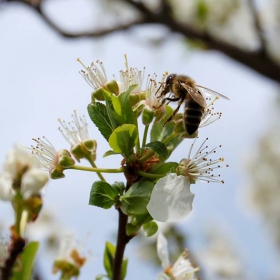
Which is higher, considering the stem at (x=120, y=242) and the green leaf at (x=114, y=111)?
the green leaf at (x=114, y=111)

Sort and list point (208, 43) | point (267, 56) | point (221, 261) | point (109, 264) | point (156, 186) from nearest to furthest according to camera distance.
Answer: point (156, 186)
point (109, 264)
point (267, 56)
point (208, 43)
point (221, 261)

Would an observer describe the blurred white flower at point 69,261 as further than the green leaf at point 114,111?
Yes

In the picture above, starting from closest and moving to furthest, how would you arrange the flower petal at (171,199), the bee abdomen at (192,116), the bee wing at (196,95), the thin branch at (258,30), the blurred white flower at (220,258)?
1. the flower petal at (171,199)
2. the bee abdomen at (192,116)
3. the bee wing at (196,95)
4. the thin branch at (258,30)
5. the blurred white flower at (220,258)

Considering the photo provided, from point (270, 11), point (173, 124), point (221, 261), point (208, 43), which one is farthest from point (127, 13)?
point (173, 124)

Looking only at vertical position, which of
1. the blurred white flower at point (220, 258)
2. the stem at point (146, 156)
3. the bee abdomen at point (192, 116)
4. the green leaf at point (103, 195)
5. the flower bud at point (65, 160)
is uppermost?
the blurred white flower at point (220, 258)

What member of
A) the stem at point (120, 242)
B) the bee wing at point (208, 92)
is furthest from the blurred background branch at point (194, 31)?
the stem at point (120, 242)

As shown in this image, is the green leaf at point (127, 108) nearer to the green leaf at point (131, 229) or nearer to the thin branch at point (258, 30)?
the green leaf at point (131, 229)

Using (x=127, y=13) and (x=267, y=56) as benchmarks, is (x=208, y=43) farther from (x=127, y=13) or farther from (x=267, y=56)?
(x=127, y=13)

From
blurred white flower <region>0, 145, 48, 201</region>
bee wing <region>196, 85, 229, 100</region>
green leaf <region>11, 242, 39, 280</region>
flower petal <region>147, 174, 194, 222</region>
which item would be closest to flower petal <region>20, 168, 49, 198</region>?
blurred white flower <region>0, 145, 48, 201</region>
